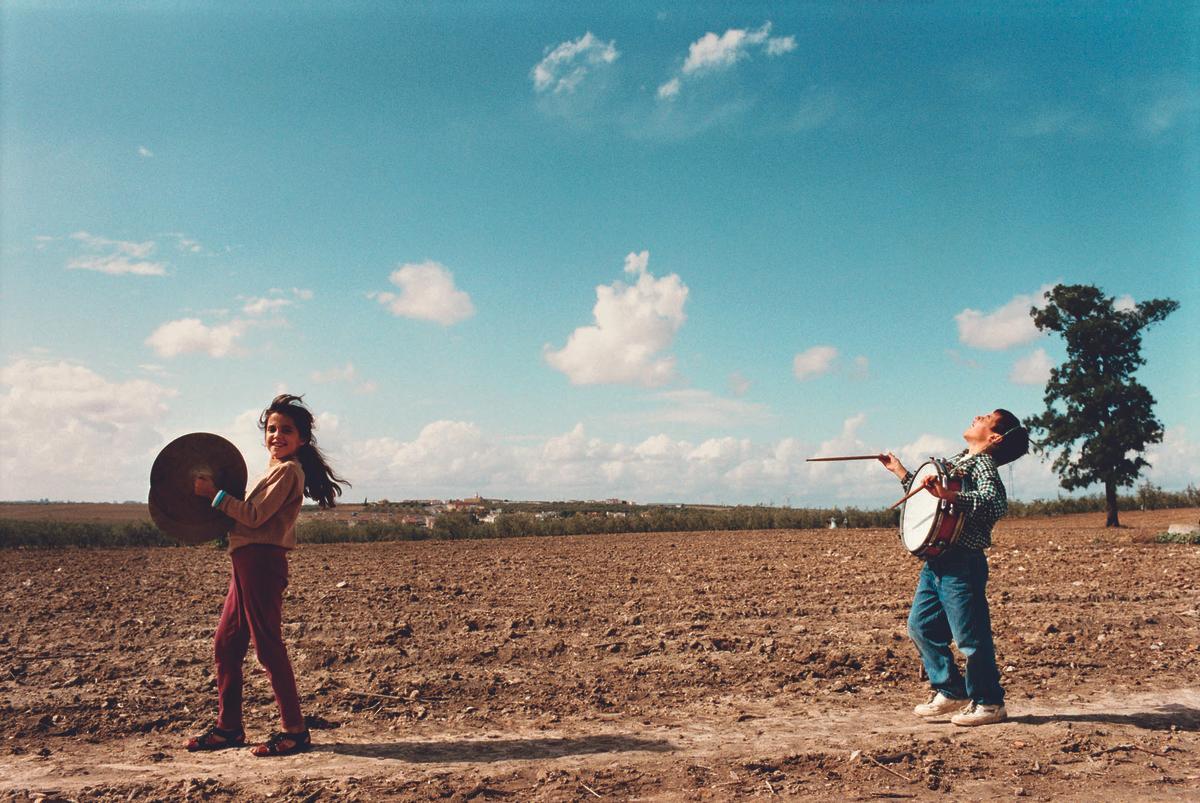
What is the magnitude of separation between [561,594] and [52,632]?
663 cm

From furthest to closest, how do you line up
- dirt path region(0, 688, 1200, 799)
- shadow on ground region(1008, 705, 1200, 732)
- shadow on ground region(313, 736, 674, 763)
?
shadow on ground region(1008, 705, 1200, 732)
shadow on ground region(313, 736, 674, 763)
dirt path region(0, 688, 1200, 799)

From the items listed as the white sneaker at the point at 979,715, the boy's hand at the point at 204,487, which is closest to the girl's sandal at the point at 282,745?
the boy's hand at the point at 204,487

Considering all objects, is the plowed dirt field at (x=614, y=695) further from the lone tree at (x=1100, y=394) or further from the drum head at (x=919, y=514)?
the lone tree at (x=1100, y=394)

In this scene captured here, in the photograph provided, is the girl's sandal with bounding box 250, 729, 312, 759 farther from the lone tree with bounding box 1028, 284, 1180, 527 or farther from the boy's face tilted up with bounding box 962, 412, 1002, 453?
the lone tree with bounding box 1028, 284, 1180, 527

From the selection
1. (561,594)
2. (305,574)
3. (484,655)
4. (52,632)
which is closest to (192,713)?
(484,655)

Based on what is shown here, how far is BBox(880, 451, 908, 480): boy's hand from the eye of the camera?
5793 mm

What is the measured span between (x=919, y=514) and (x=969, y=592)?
656 mm

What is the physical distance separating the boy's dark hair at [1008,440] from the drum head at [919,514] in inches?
17.9

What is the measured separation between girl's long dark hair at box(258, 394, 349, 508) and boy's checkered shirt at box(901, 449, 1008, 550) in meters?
4.18

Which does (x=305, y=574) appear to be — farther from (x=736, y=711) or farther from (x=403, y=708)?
(x=736, y=711)

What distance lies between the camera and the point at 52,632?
959 cm

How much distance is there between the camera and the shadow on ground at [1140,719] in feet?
17.5

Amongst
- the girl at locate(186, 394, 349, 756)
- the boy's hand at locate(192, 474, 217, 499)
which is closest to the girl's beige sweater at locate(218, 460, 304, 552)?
the girl at locate(186, 394, 349, 756)

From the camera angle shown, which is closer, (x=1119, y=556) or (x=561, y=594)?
(x=561, y=594)
